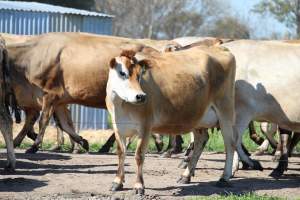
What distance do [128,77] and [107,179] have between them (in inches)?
85.8

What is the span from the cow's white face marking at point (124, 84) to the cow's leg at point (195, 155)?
1.99 metres

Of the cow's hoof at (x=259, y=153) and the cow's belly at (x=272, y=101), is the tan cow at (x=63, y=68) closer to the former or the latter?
the cow's belly at (x=272, y=101)

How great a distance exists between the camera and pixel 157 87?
12469mm

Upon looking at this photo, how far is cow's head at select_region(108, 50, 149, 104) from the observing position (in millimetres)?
11752

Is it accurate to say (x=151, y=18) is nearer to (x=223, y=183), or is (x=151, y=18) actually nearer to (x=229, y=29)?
(x=229, y=29)

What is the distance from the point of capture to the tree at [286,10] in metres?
55.6

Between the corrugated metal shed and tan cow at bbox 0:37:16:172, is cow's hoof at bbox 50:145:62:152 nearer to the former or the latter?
tan cow at bbox 0:37:16:172

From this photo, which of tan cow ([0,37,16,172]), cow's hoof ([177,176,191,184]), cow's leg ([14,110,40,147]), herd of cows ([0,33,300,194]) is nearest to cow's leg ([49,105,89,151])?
herd of cows ([0,33,300,194])

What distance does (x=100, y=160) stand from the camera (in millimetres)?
16406

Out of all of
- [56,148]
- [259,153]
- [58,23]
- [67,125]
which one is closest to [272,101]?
[259,153]

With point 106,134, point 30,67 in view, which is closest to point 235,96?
point 30,67

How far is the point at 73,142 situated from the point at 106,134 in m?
4.85

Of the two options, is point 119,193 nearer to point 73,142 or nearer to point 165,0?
point 73,142

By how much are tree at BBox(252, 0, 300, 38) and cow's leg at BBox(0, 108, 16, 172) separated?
42658 mm
